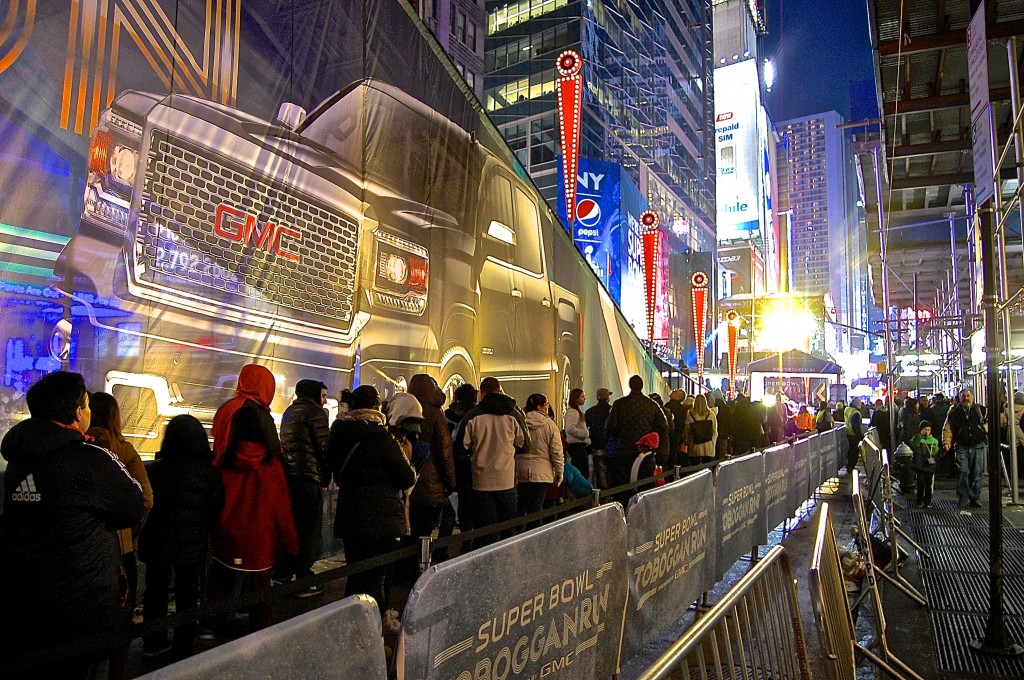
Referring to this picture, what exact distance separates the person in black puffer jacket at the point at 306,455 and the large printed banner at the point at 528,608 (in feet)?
8.30

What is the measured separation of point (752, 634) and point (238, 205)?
5.95m

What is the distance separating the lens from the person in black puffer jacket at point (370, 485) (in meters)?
5.06

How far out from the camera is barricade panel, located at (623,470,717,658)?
4.36 m

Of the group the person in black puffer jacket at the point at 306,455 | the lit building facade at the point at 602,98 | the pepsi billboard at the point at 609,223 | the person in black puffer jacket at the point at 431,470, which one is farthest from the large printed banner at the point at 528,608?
the pepsi billboard at the point at 609,223

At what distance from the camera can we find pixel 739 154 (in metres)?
119

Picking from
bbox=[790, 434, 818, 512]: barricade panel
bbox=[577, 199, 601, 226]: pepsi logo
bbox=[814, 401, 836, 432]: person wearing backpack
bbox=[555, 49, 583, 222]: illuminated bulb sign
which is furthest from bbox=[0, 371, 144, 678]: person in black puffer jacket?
bbox=[577, 199, 601, 226]: pepsi logo

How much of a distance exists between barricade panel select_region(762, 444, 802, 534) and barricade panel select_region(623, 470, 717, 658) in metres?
2.39

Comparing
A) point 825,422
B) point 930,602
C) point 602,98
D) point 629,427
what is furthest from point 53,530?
point 602,98

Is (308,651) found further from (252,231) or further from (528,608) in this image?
(252,231)

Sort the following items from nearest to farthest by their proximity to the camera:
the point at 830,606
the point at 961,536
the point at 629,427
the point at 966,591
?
the point at 830,606, the point at 966,591, the point at 629,427, the point at 961,536

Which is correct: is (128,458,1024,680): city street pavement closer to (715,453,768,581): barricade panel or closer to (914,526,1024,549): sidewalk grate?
(914,526,1024,549): sidewalk grate

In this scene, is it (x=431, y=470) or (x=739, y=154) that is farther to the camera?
(x=739, y=154)

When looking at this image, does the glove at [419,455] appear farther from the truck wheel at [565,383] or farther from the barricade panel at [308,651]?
the truck wheel at [565,383]

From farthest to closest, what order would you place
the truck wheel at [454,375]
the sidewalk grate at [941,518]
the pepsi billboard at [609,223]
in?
the pepsi billboard at [609,223] < the sidewalk grate at [941,518] < the truck wheel at [454,375]
